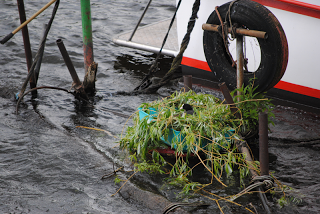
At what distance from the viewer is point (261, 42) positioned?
12.5 ft

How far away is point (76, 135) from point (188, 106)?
1.67m

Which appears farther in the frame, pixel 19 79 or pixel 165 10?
pixel 165 10

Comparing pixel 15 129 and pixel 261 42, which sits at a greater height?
pixel 261 42

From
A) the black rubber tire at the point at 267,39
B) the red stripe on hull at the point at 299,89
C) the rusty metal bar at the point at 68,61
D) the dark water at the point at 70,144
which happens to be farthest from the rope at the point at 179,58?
the red stripe on hull at the point at 299,89

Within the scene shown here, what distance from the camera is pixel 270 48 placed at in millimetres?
3709

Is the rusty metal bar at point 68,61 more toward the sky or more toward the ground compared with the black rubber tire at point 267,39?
more toward the ground

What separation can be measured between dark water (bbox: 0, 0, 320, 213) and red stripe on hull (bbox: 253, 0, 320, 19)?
205 cm

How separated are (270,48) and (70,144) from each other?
8.97ft

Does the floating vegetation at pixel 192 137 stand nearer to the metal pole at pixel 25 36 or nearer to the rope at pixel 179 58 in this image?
the rope at pixel 179 58

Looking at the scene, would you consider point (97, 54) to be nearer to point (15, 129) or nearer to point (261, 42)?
point (15, 129)

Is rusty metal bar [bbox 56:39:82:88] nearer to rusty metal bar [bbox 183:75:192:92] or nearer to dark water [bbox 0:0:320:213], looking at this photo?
dark water [bbox 0:0:320:213]

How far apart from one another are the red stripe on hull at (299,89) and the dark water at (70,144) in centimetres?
142

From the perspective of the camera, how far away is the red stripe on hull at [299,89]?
5268 mm

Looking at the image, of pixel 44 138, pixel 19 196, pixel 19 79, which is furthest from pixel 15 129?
pixel 19 79
